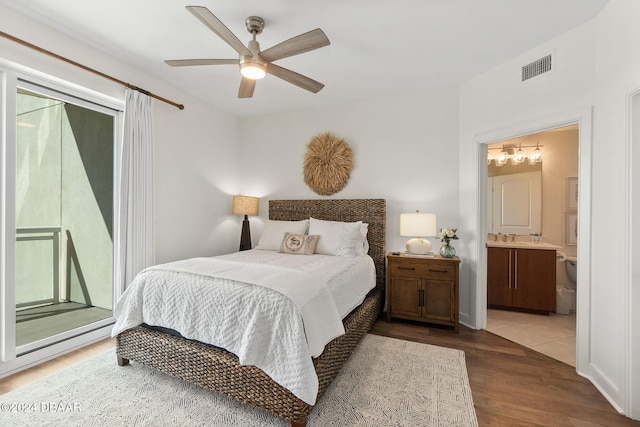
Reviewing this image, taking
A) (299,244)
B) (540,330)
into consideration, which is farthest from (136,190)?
(540,330)

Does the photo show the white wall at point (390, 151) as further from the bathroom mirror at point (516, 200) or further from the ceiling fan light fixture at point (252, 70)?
the ceiling fan light fixture at point (252, 70)

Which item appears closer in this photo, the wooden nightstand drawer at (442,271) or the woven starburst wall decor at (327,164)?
the wooden nightstand drawer at (442,271)

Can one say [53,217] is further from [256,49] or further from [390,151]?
[390,151]

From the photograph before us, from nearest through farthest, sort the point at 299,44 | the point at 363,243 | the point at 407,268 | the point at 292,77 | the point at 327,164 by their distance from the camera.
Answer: the point at 299,44
the point at 292,77
the point at 407,268
the point at 363,243
the point at 327,164

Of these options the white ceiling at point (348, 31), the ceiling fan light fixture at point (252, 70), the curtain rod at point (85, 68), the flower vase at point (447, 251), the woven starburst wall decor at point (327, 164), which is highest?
the white ceiling at point (348, 31)

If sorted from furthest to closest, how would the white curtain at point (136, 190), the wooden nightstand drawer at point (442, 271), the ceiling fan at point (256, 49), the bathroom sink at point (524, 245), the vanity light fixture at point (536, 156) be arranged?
the vanity light fixture at point (536, 156), the bathroom sink at point (524, 245), the wooden nightstand drawer at point (442, 271), the white curtain at point (136, 190), the ceiling fan at point (256, 49)

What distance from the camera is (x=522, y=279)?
3697mm

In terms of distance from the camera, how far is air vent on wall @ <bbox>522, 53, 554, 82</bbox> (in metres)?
2.55

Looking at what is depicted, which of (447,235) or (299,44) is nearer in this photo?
(299,44)

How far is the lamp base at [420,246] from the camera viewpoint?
338cm

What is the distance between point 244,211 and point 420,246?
2503mm

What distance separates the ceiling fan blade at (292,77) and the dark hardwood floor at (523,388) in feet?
8.32

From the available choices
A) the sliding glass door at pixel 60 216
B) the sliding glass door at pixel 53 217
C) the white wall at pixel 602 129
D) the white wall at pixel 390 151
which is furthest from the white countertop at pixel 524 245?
the sliding glass door at pixel 60 216

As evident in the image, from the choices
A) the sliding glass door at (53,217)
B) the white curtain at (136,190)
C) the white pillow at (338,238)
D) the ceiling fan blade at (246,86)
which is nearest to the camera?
the sliding glass door at (53,217)
